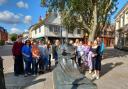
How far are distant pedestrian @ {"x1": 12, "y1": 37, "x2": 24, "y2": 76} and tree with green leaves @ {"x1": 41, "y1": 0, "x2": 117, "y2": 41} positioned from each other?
→ 10.6m

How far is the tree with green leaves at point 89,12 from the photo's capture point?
2359 centimetres

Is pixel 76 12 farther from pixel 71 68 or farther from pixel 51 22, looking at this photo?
pixel 51 22

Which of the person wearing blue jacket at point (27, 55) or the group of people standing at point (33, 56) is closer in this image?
the group of people standing at point (33, 56)

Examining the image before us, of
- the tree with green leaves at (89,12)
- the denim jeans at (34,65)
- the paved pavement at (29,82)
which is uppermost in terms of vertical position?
the tree with green leaves at (89,12)

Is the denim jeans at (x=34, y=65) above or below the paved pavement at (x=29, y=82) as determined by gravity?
above

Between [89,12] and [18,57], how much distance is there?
1371 centimetres

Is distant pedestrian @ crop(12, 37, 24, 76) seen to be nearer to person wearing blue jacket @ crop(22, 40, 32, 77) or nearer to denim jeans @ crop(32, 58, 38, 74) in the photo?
person wearing blue jacket @ crop(22, 40, 32, 77)

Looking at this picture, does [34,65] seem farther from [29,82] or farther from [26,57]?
[29,82]

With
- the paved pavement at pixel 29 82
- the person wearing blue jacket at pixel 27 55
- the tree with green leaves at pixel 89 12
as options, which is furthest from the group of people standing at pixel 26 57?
the tree with green leaves at pixel 89 12

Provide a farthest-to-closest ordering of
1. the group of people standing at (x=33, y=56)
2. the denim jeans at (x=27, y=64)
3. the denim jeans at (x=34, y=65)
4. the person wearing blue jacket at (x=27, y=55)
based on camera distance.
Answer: the denim jeans at (x=34, y=65) → the denim jeans at (x=27, y=64) → the person wearing blue jacket at (x=27, y=55) → the group of people standing at (x=33, y=56)

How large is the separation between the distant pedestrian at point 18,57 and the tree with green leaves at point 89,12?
1055 centimetres

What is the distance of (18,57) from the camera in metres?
13.1

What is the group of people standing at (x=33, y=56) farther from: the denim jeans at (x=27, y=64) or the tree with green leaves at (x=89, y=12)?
the tree with green leaves at (x=89, y=12)

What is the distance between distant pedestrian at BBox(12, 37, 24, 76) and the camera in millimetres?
12932
